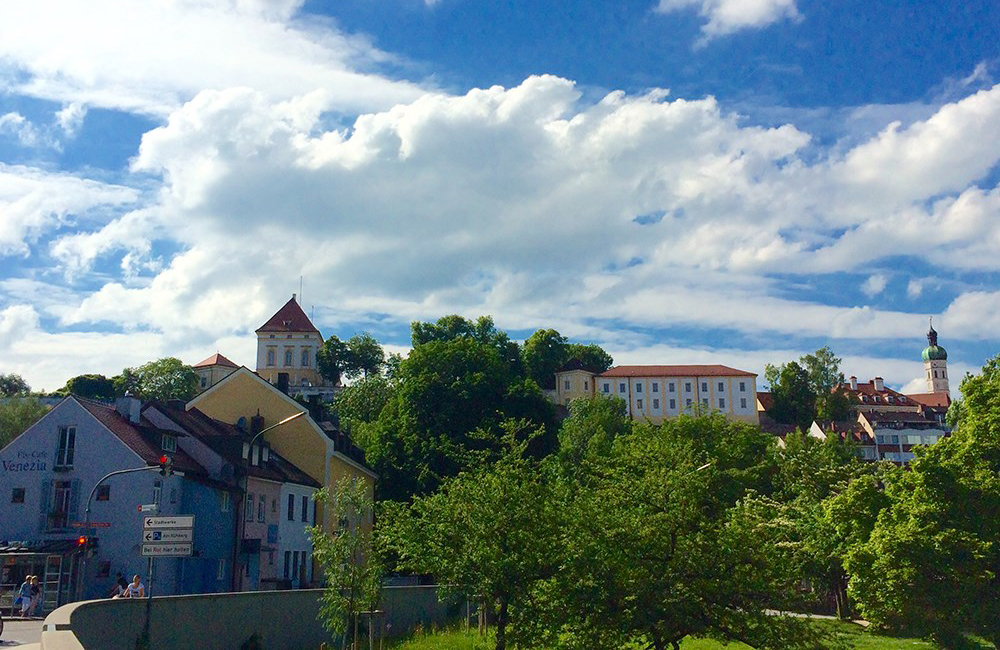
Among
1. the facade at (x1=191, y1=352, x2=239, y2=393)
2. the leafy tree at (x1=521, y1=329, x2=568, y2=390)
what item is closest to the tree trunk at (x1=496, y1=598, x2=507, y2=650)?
the leafy tree at (x1=521, y1=329, x2=568, y2=390)

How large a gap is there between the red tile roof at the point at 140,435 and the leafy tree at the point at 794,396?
103406 millimetres

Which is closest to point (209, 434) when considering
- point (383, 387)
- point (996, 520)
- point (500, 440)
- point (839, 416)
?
point (500, 440)

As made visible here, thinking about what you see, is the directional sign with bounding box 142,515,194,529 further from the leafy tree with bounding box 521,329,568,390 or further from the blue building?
the leafy tree with bounding box 521,329,568,390

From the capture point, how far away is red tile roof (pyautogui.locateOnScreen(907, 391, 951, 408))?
178 meters

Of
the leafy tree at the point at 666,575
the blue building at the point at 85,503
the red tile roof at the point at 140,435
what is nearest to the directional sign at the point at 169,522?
the leafy tree at the point at 666,575

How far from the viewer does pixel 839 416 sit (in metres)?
126

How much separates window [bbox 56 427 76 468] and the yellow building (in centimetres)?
1343

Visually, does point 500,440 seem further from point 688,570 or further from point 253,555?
point 253,555

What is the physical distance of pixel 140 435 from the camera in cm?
4412

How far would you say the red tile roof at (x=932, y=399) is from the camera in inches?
6996

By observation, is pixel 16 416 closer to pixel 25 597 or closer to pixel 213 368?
pixel 25 597

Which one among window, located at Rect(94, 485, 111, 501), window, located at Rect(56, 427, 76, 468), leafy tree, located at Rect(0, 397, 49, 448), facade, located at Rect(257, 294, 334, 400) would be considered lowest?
window, located at Rect(94, 485, 111, 501)

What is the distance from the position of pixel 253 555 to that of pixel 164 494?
717cm

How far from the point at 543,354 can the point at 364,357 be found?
31950mm
